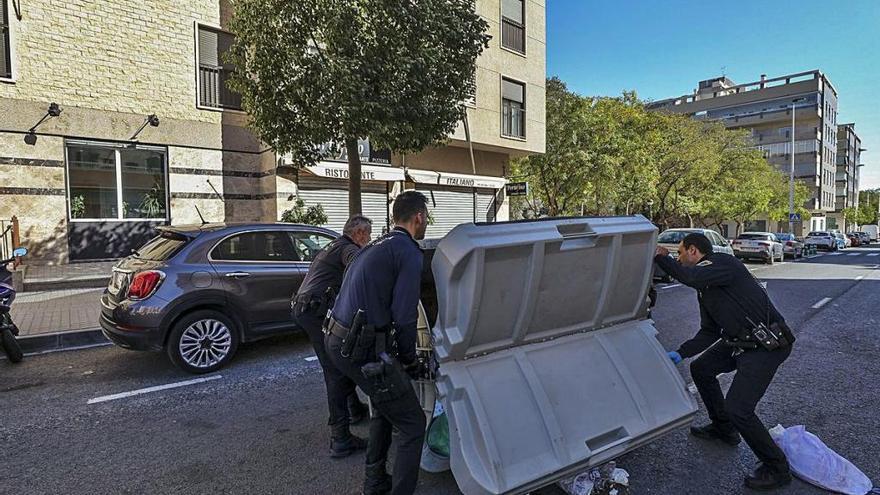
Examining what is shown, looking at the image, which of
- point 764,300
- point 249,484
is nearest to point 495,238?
point 764,300

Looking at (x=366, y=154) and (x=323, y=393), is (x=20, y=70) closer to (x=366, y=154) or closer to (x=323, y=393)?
(x=366, y=154)

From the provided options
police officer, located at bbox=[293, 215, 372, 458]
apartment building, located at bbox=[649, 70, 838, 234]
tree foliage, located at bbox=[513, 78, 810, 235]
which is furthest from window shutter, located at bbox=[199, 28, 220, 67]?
apartment building, located at bbox=[649, 70, 838, 234]

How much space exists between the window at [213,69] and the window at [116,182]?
74.8 inches

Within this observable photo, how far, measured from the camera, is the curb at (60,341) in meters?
6.30

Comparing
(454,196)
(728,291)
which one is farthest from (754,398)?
(454,196)

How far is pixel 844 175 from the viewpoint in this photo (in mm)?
78188

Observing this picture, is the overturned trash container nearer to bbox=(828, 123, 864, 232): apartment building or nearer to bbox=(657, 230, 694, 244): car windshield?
bbox=(657, 230, 694, 244): car windshield

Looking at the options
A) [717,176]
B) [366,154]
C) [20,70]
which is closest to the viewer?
[20,70]

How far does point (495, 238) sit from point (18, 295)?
34.4 feet

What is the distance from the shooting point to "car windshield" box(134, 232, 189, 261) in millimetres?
5355

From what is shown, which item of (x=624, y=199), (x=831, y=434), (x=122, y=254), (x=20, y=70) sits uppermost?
(x=20, y=70)

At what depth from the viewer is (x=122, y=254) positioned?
1145cm

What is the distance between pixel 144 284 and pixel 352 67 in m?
4.84

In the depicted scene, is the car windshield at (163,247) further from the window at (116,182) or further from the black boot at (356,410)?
the window at (116,182)
